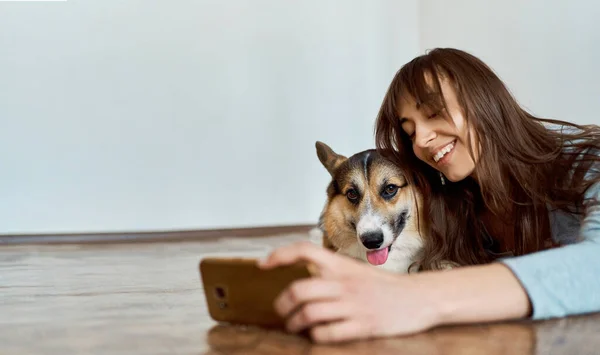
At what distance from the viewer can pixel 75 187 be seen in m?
3.99

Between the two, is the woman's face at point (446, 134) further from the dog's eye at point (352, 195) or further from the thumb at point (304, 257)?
the thumb at point (304, 257)

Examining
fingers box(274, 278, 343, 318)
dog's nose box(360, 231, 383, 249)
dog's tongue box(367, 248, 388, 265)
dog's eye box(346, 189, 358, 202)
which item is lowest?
dog's tongue box(367, 248, 388, 265)

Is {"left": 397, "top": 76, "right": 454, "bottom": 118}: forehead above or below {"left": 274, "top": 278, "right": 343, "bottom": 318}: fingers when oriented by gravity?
above

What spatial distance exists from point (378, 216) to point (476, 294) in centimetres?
97

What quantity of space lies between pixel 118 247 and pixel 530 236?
266 cm

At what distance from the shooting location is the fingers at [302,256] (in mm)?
846

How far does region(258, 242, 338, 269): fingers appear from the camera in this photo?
33.3 inches

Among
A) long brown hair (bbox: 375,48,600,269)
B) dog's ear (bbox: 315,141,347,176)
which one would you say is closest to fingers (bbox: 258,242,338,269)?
long brown hair (bbox: 375,48,600,269)

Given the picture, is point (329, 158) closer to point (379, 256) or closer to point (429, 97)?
point (379, 256)

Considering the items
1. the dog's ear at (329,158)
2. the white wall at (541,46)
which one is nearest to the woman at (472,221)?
the dog's ear at (329,158)

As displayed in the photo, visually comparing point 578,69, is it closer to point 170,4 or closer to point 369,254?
point 369,254

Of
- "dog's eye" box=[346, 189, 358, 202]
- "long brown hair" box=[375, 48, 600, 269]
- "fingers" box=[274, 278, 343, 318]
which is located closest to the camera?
"fingers" box=[274, 278, 343, 318]

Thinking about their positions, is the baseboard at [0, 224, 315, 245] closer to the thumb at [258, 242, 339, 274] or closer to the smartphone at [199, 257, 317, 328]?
the smartphone at [199, 257, 317, 328]

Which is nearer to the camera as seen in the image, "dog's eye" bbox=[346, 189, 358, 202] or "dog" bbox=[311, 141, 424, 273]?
"dog" bbox=[311, 141, 424, 273]
